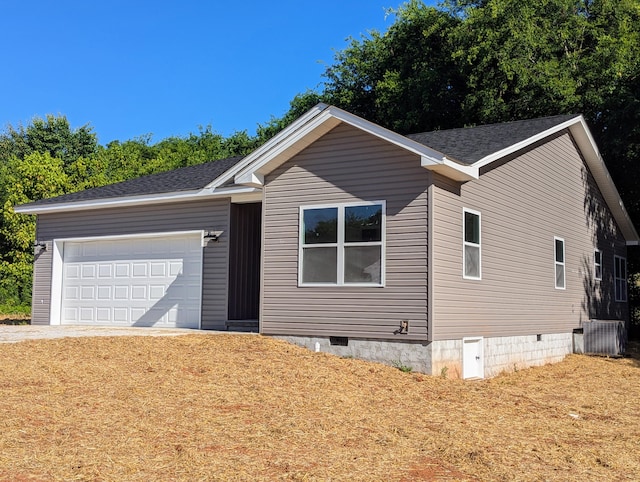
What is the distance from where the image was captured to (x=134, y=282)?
1602 cm

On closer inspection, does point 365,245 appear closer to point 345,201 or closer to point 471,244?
point 345,201

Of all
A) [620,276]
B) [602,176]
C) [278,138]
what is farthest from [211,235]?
[620,276]

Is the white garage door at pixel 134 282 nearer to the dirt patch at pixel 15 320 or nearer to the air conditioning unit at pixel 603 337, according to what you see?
the dirt patch at pixel 15 320

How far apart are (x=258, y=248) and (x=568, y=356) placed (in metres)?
7.92

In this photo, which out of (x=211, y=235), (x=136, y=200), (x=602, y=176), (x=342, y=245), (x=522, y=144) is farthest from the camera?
(x=602, y=176)

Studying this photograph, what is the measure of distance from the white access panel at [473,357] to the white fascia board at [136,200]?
5.37 metres

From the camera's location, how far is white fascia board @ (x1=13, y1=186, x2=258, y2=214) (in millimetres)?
14426

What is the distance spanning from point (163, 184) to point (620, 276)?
13921 millimetres

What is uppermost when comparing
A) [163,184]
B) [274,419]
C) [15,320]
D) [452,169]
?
[163,184]

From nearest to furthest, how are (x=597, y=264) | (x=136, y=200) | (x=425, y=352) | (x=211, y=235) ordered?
(x=425, y=352) → (x=211, y=235) → (x=136, y=200) → (x=597, y=264)

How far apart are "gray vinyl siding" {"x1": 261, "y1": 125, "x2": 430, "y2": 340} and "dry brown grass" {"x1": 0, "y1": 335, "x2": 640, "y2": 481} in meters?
0.74

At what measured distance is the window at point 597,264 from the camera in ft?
59.9

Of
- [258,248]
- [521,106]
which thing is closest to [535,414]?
[258,248]

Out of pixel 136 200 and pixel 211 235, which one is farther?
pixel 136 200
